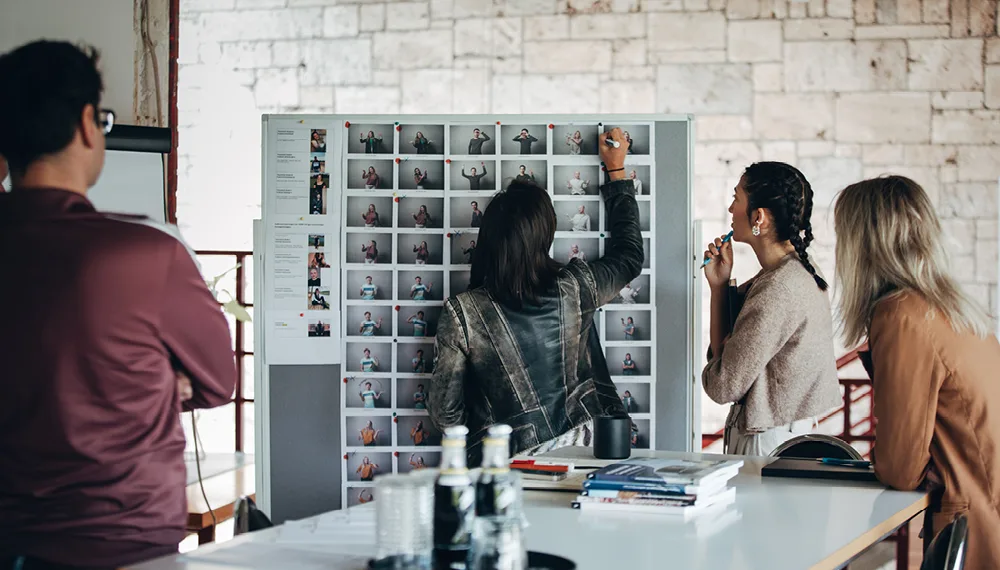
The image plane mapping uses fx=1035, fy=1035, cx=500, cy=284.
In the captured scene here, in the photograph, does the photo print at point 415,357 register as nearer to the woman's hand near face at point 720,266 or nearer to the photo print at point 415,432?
the photo print at point 415,432

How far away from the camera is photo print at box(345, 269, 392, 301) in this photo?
11.2ft

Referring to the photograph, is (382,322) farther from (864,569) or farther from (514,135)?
(864,569)

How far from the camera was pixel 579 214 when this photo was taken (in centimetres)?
334

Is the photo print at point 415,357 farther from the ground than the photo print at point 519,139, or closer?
closer

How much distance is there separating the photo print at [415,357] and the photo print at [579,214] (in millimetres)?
595

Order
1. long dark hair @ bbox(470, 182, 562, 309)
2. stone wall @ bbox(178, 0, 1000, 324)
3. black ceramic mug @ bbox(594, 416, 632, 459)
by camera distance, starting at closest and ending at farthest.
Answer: black ceramic mug @ bbox(594, 416, 632, 459), long dark hair @ bbox(470, 182, 562, 309), stone wall @ bbox(178, 0, 1000, 324)

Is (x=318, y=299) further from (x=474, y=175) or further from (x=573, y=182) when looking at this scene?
(x=573, y=182)

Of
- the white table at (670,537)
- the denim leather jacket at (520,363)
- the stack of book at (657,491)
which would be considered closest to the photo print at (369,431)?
the denim leather jacket at (520,363)

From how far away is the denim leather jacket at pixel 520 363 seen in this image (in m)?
3.03

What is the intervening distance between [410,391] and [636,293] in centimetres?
81

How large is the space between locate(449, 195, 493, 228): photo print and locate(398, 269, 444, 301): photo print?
18cm

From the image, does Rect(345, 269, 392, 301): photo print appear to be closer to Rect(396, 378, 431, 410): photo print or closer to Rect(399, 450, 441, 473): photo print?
Rect(396, 378, 431, 410): photo print

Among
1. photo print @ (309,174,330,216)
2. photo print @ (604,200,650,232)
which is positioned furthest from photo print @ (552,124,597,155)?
photo print @ (309,174,330,216)

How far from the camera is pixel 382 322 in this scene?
342 centimetres
